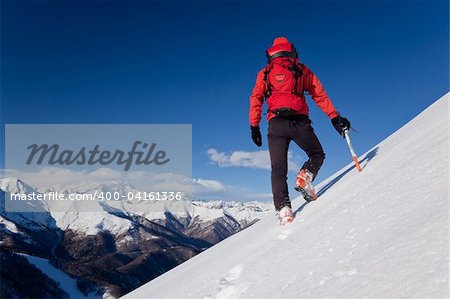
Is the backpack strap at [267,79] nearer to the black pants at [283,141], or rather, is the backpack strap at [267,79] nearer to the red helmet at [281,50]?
the red helmet at [281,50]

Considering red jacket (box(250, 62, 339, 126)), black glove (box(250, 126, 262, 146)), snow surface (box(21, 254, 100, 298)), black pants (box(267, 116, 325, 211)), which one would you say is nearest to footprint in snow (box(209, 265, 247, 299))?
black pants (box(267, 116, 325, 211))

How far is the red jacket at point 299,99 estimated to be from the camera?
673 centimetres

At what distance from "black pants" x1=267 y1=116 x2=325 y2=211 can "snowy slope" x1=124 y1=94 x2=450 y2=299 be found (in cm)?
77

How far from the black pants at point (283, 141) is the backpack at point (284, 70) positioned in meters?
0.57

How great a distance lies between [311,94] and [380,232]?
4471 mm

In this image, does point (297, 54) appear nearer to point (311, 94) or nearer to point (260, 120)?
point (311, 94)

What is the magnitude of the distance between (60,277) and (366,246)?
586 ft

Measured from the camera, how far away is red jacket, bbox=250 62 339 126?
6.73m

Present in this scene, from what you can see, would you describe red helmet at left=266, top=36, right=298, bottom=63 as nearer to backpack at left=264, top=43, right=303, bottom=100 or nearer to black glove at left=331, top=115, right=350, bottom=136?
backpack at left=264, top=43, right=303, bottom=100

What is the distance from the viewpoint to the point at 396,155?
633 cm

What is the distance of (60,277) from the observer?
516 ft

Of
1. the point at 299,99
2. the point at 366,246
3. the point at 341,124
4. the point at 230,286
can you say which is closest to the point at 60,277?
the point at 341,124

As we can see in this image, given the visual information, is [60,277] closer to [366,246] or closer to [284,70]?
[284,70]

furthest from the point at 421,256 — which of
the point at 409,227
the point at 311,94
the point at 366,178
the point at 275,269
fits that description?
the point at 311,94
